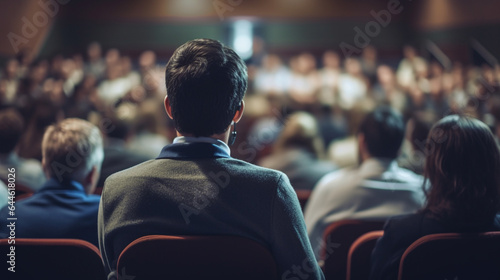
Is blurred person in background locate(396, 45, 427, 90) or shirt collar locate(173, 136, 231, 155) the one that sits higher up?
shirt collar locate(173, 136, 231, 155)

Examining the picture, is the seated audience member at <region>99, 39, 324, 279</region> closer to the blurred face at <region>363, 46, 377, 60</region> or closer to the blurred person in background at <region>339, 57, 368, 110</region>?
the blurred person in background at <region>339, 57, 368, 110</region>

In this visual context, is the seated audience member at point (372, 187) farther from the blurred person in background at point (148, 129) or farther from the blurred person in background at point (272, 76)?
the blurred person in background at point (272, 76)

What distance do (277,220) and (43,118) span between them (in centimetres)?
250

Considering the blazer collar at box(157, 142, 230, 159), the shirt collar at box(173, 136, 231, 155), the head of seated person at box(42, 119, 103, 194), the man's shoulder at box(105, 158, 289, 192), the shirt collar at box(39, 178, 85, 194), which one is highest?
the shirt collar at box(173, 136, 231, 155)

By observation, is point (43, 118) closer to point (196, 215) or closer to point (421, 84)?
point (196, 215)

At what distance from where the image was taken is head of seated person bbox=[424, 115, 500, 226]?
1.45m

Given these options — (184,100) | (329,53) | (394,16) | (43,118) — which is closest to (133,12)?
(329,53)

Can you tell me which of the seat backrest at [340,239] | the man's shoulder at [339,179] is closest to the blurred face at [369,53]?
the man's shoulder at [339,179]

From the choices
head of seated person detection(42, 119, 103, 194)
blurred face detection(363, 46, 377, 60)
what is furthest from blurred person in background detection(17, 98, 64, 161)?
blurred face detection(363, 46, 377, 60)

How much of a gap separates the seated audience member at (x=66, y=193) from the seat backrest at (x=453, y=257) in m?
1.03

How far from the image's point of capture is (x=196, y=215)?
1.23 m

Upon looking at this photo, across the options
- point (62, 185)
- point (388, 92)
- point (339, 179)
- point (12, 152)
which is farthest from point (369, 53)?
point (62, 185)

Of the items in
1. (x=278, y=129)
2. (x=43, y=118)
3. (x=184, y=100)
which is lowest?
(x=278, y=129)

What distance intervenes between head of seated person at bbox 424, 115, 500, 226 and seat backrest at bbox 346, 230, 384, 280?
0.69ft
